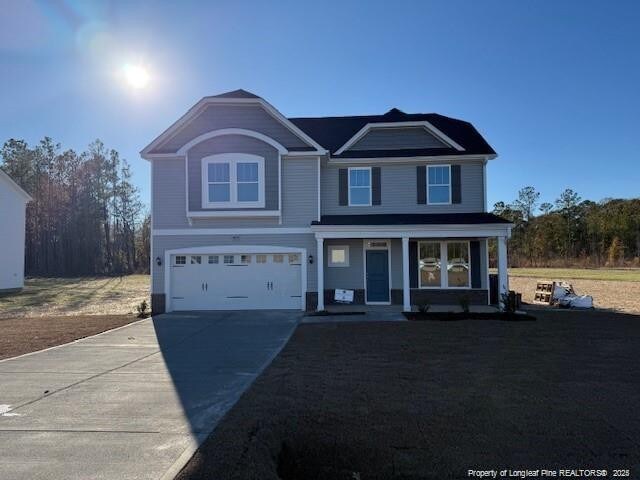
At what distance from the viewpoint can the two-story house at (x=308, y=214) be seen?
54.0ft

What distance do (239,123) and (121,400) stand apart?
41.0ft

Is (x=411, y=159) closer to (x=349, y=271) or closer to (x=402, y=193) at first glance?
(x=402, y=193)

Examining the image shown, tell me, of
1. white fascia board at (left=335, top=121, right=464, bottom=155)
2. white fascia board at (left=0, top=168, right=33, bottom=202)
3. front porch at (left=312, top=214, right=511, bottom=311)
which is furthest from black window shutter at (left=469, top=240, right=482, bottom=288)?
white fascia board at (left=0, top=168, right=33, bottom=202)

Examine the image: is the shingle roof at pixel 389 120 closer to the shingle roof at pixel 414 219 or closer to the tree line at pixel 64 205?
the shingle roof at pixel 414 219

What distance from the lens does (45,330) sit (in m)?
12.9

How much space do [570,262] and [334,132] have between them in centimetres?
4202

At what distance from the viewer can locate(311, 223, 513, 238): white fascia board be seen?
52.4 feet

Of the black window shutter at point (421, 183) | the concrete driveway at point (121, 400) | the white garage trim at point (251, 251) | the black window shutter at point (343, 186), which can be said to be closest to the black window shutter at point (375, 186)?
the black window shutter at point (343, 186)

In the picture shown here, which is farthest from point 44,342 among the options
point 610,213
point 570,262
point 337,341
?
point 610,213

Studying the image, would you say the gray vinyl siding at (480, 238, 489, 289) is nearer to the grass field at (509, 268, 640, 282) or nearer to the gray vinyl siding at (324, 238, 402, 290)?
the gray vinyl siding at (324, 238, 402, 290)

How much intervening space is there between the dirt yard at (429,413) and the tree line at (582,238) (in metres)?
45.3

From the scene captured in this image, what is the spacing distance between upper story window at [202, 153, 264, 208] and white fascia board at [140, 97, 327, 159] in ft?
5.39

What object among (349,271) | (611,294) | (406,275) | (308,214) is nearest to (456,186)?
(406,275)

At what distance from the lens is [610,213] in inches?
2124
